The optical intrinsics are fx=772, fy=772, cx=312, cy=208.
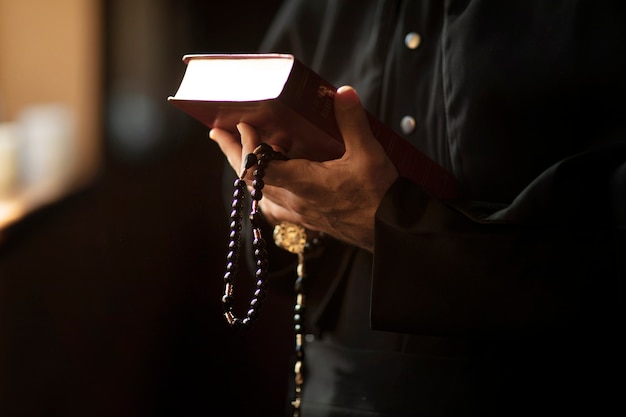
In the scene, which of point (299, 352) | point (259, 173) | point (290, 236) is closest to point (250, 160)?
point (259, 173)

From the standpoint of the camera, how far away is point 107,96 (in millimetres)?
1349

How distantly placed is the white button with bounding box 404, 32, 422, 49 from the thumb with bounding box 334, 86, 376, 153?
0.85ft

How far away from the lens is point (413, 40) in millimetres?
1035

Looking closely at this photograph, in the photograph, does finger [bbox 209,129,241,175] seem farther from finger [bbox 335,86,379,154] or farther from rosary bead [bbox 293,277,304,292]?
rosary bead [bbox 293,277,304,292]

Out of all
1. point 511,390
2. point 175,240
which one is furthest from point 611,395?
point 175,240

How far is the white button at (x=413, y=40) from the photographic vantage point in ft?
3.39

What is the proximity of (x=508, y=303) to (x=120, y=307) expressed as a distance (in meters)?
0.54

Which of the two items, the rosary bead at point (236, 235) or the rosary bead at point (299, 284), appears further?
the rosary bead at point (299, 284)

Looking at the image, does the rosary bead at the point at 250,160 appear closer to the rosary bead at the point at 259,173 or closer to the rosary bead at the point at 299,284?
the rosary bead at the point at 259,173

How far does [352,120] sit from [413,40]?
284mm

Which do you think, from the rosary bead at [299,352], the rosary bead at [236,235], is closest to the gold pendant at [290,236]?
the rosary bead at [299,352]

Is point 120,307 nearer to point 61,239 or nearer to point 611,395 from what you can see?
→ point 61,239

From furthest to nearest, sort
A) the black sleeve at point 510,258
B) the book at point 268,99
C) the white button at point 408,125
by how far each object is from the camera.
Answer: the white button at point 408,125
the black sleeve at point 510,258
the book at point 268,99

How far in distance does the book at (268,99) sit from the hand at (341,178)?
2 centimetres
